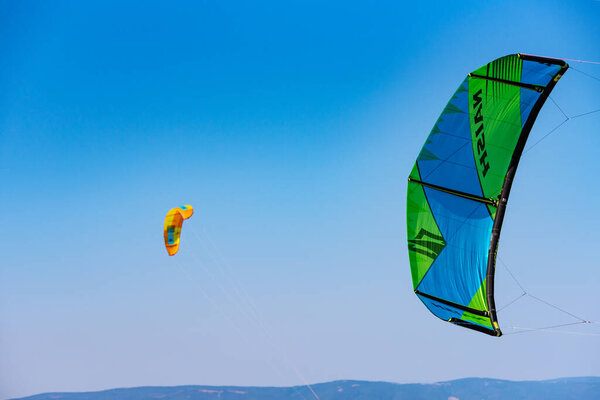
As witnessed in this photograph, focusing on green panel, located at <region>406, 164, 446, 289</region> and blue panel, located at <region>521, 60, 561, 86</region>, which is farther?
green panel, located at <region>406, 164, 446, 289</region>

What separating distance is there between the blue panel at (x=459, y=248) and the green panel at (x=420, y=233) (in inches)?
7.3

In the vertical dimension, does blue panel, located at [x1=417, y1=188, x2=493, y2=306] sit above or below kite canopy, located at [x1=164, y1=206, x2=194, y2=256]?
below

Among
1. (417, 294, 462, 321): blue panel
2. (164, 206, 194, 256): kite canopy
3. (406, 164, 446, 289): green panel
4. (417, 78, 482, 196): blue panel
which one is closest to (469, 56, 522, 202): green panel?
(417, 78, 482, 196): blue panel

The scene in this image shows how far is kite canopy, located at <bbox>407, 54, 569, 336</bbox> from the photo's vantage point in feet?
39.1

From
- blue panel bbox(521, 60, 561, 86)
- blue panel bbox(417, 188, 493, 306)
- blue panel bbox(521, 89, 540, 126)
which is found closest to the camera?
blue panel bbox(521, 60, 561, 86)

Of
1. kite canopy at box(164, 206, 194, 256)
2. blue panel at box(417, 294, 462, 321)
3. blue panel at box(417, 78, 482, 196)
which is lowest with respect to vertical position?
blue panel at box(417, 294, 462, 321)

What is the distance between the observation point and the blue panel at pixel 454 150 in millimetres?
12992

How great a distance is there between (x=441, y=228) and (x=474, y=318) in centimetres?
267

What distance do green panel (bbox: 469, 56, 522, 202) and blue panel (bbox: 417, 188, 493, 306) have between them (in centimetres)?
65

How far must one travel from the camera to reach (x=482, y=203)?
1285 centimetres

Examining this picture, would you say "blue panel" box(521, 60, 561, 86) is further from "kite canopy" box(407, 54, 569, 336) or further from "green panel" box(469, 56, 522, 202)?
"green panel" box(469, 56, 522, 202)

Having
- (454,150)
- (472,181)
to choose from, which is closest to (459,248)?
(472,181)

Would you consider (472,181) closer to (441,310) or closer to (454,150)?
(454,150)

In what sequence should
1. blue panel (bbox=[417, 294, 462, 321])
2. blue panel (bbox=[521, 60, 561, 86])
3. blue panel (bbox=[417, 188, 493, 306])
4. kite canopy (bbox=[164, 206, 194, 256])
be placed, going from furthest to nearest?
kite canopy (bbox=[164, 206, 194, 256]), blue panel (bbox=[417, 294, 462, 321]), blue panel (bbox=[417, 188, 493, 306]), blue panel (bbox=[521, 60, 561, 86])
